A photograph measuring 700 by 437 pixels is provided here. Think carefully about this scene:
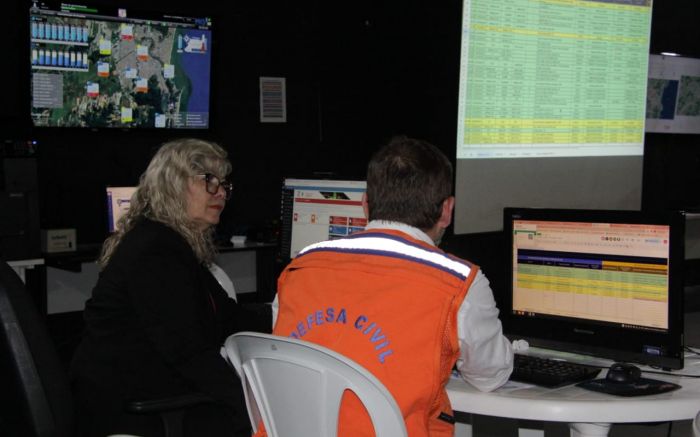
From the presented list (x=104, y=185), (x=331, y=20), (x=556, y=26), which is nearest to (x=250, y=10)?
(x=331, y=20)

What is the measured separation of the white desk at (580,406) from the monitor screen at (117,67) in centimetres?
293

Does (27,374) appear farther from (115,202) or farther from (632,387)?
(115,202)

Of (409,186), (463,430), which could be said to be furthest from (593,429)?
(409,186)

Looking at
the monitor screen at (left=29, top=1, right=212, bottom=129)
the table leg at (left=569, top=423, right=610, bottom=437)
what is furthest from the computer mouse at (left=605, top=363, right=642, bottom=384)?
the monitor screen at (left=29, top=1, right=212, bottom=129)

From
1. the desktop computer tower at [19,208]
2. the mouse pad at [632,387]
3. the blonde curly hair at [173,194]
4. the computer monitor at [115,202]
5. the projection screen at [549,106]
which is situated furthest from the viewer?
the computer monitor at [115,202]

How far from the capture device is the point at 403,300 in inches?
63.2

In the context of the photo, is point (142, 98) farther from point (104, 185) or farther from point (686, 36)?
point (686, 36)

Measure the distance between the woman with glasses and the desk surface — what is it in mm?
657

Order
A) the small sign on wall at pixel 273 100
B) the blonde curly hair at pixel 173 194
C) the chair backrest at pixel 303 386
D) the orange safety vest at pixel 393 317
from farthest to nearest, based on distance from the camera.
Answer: the small sign on wall at pixel 273 100 < the blonde curly hair at pixel 173 194 < the orange safety vest at pixel 393 317 < the chair backrest at pixel 303 386

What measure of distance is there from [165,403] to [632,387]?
117cm

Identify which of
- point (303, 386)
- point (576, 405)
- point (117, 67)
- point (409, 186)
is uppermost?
point (117, 67)

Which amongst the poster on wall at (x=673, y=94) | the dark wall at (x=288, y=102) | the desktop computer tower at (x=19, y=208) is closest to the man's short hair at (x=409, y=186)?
the dark wall at (x=288, y=102)

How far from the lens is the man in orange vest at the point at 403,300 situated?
159cm

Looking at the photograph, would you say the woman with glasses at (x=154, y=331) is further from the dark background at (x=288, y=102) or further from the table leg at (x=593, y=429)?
the dark background at (x=288, y=102)
